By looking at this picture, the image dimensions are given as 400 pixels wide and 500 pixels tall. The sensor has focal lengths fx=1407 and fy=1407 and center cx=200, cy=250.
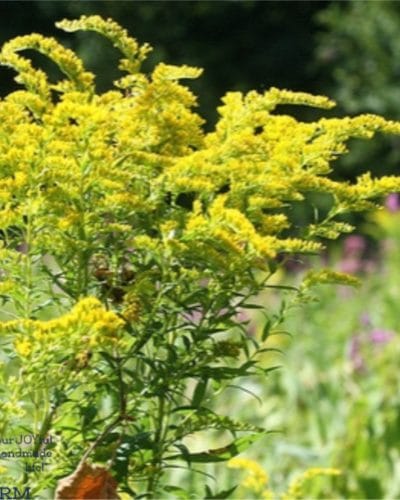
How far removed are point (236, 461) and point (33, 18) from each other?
1429cm

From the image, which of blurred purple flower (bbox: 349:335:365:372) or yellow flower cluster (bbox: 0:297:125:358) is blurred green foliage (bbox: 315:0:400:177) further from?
yellow flower cluster (bbox: 0:297:125:358)

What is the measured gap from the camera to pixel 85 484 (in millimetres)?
1260

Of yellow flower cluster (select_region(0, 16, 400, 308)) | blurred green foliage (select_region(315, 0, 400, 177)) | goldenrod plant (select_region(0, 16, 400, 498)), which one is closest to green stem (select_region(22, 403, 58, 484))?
goldenrod plant (select_region(0, 16, 400, 498))

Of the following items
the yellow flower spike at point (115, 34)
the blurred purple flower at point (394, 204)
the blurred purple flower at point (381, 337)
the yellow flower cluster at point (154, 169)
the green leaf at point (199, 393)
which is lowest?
the green leaf at point (199, 393)

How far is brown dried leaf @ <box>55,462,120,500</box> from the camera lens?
4.13 ft

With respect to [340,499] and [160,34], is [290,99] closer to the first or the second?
[340,499]

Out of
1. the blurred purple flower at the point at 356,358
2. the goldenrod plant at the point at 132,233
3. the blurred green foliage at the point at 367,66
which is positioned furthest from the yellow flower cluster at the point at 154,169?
the blurred green foliage at the point at 367,66

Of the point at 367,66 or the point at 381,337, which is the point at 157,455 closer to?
the point at 381,337

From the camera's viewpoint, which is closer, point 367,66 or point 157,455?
point 157,455

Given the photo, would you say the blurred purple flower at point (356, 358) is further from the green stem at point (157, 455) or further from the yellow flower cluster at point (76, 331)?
the yellow flower cluster at point (76, 331)

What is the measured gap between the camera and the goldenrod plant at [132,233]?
1.31 meters

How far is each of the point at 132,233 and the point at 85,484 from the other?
0.82ft

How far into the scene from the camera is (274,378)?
4375 mm

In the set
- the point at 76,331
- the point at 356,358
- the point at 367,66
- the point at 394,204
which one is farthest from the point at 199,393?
the point at 367,66
